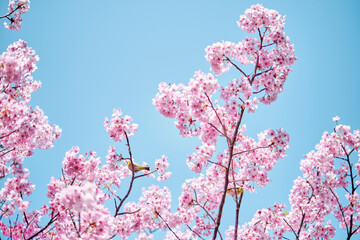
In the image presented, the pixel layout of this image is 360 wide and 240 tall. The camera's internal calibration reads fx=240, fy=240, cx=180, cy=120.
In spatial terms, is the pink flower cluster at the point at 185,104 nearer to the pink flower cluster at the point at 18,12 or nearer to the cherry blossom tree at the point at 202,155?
the cherry blossom tree at the point at 202,155

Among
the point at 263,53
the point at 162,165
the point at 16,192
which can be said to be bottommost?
the point at 16,192

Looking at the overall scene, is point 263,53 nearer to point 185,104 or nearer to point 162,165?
point 185,104

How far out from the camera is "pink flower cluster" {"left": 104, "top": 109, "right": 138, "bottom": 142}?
6.11 m

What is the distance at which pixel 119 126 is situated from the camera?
611 cm

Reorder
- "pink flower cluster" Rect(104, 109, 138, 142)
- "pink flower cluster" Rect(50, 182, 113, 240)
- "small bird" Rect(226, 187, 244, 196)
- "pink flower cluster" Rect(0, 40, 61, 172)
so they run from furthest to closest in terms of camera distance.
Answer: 1. "small bird" Rect(226, 187, 244, 196)
2. "pink flower cluster" Rect(104, 109, 138, 142)
3. "pink flower cluster" Rect(0, 40, 61, 172)
4. "pink flower cluster" Rect(50, 182, 113, 240)

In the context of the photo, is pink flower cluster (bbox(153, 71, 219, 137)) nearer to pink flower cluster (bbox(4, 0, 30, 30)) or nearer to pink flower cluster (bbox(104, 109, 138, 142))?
pink flower cluster (bbox(104, 109, 138, 142))

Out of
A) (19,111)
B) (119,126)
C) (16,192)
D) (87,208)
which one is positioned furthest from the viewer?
(16,192)

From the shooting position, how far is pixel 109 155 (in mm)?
6375

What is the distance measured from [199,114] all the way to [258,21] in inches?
126

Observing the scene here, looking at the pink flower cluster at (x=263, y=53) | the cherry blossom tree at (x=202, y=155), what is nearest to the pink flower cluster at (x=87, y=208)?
the cherry blossom tree at (x=202, y=155)

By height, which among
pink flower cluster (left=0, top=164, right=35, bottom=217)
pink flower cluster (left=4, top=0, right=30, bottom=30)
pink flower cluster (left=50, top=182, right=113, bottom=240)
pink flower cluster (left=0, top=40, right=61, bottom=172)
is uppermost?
pink flower cluster (left=4, top=0, right=30, bottom=30)

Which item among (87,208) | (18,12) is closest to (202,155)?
(87,208)

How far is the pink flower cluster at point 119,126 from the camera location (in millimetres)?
6113

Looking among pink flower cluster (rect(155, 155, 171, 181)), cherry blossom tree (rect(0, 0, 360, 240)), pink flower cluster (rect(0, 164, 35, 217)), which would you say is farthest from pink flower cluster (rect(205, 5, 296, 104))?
pink flower cluster (rect(0, 164, 35, 217))
